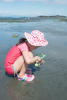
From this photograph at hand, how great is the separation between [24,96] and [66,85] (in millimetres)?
908

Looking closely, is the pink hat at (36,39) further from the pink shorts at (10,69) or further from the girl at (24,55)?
the pink shorts at (10,69)

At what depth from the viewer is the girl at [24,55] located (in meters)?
3.61

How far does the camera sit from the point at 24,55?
11.6ft

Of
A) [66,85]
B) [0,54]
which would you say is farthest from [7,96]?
[0,54]

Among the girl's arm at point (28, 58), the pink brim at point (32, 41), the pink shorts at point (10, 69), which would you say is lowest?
the pink shorts at point (10, 69)

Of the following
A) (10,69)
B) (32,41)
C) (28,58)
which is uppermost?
(32,41)

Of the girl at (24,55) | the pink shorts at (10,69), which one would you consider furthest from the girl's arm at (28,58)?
the pink shorts at (10,69)

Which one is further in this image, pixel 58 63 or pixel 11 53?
pixel 58 63

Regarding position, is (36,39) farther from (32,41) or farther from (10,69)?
(10,69)

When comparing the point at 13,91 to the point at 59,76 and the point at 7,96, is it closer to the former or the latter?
the point at 7,96

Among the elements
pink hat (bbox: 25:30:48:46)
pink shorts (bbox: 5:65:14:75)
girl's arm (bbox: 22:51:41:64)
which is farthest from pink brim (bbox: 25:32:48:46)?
pink shorts (bbox: 5:65:14:75)

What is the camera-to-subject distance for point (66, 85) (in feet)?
11.3

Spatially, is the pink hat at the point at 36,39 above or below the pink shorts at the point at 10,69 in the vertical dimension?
above

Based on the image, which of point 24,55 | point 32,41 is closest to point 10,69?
point 24,55
